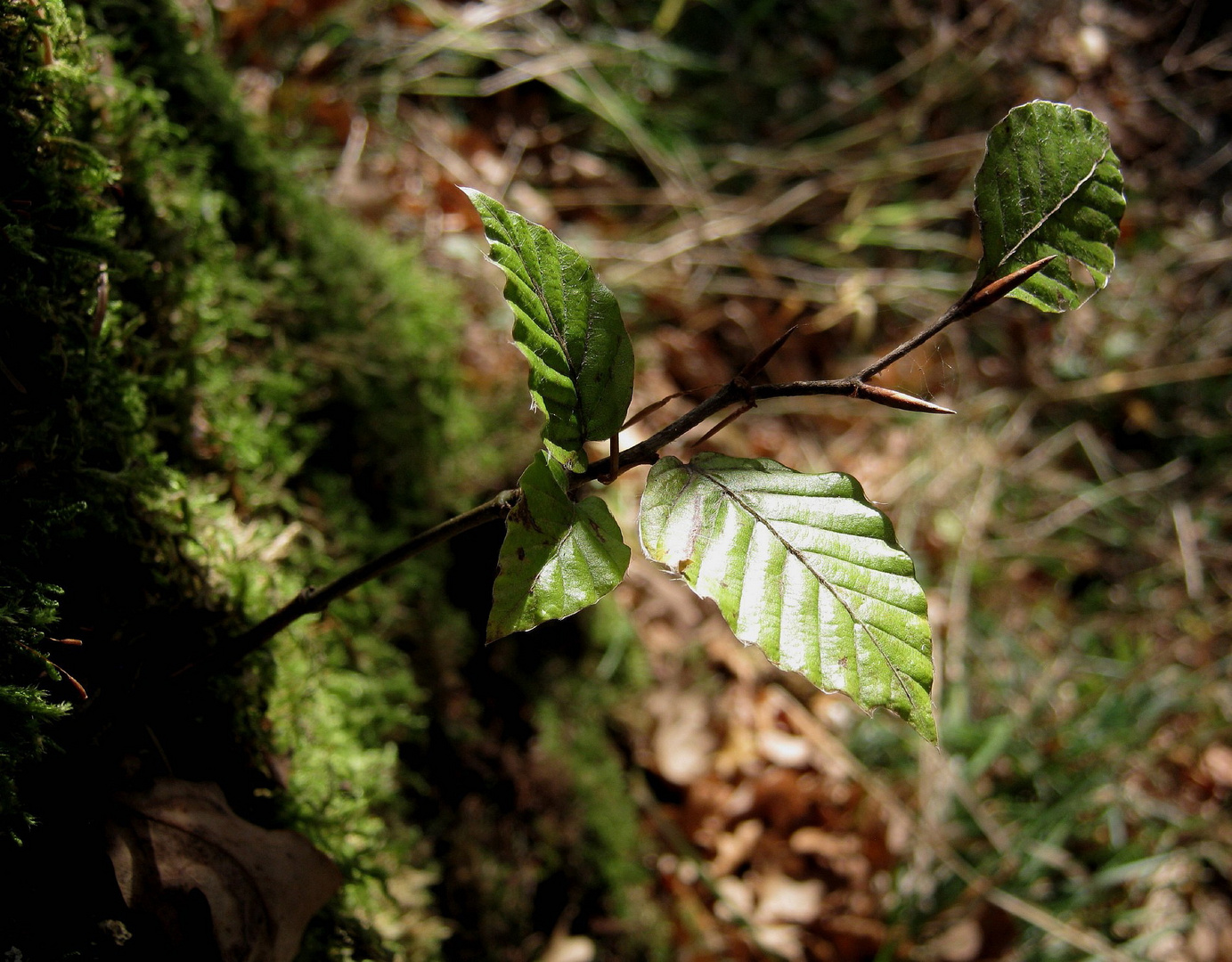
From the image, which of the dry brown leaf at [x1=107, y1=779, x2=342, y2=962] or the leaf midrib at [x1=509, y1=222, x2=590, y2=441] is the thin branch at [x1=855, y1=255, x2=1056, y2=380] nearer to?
the leaf midrib at [x1=509, y1=222, x2=590, y2=441]

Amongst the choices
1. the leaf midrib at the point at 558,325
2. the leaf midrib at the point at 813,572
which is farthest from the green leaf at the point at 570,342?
the leaf midrib at the point at 813,572

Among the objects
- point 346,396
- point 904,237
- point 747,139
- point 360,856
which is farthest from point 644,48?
point 360,856

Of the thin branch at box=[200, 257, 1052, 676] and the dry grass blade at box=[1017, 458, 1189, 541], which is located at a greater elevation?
the thin branch at box=[200, 257, 1052, 676]

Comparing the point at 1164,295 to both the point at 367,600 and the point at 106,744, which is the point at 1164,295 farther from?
the point at 106,744

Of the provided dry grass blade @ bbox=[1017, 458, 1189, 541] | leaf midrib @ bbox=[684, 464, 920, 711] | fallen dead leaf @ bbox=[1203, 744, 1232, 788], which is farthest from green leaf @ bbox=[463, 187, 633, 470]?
fallen dead leaf @ bbox=[1203, 744, 1232, 788]

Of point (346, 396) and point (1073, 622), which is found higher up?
point (346, 396)

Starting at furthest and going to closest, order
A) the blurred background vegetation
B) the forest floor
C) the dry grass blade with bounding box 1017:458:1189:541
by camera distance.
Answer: the dry grass blade with bounding box 1017:458:1189:541, the forest floor, the blurred background vegetation
